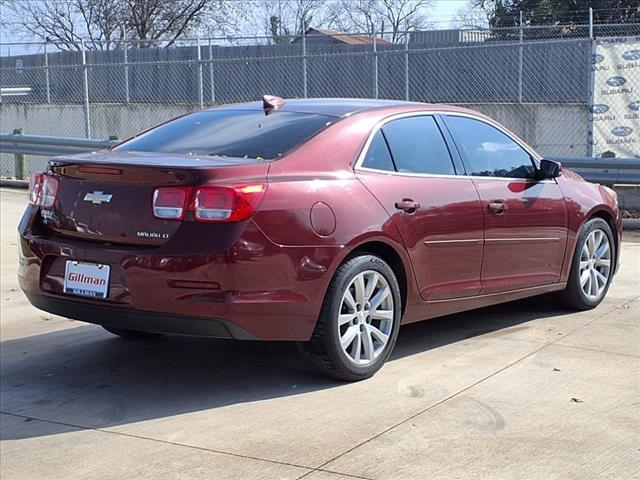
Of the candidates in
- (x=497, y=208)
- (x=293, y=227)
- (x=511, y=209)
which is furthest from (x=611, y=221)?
(x=293, y=227)

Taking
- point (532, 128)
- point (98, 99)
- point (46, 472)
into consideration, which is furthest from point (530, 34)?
point (46, 472)

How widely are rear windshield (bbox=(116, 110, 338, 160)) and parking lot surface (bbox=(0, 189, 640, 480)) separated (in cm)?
130

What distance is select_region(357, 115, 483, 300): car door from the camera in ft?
17.6

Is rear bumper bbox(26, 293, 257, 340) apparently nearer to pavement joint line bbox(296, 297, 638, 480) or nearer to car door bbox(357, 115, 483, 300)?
pavement joint line bbox(296, 297, 638, 480)

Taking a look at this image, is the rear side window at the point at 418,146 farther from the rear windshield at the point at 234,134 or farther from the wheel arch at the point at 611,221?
the wheel arch at the point at 611,221

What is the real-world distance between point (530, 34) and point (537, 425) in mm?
19256

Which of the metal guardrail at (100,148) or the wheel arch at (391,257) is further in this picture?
the metal guardrail at (100,148)

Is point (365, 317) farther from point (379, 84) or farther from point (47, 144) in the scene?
point (379, 84)

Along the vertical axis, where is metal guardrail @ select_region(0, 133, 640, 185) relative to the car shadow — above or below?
above

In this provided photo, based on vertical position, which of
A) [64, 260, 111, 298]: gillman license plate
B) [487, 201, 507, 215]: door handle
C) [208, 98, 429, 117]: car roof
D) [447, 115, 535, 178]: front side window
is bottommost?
[64, 260, 111, 298]: gillman license plate

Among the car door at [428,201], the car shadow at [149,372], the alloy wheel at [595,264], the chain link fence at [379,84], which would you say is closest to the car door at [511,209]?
the car door at [428,201]

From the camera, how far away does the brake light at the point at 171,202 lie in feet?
15.4

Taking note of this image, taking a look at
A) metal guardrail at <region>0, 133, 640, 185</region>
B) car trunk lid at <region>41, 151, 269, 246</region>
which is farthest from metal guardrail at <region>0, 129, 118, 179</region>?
car trunk lid at <region>41, 151, 269, 246</region>

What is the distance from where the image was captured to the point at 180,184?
4711mm
